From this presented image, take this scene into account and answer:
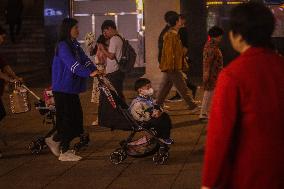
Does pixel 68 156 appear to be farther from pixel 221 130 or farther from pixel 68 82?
pixel 221 130

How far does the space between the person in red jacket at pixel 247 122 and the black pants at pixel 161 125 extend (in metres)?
4.66

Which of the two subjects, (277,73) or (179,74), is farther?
(179,74)

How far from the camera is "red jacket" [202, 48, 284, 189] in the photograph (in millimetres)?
3359

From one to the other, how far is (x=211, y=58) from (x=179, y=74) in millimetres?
1136

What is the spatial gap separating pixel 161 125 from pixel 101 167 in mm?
890

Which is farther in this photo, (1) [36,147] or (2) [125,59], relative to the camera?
Answer: (2) [125,59]

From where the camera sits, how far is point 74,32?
28.1ft

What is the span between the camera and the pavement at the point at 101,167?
741 centimetres

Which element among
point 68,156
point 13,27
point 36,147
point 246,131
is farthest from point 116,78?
point 13,27

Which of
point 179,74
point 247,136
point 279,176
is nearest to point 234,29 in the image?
point 247,136

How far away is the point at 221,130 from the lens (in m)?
3.36

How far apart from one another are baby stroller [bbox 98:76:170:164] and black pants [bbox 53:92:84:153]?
0.44 meters

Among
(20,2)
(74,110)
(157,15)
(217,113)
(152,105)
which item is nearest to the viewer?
(217,113)

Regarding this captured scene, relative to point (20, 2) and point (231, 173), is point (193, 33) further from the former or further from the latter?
point (231, 173)
